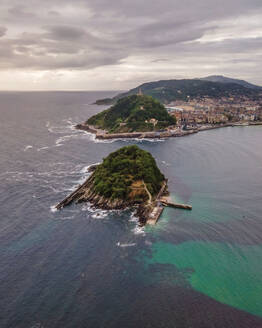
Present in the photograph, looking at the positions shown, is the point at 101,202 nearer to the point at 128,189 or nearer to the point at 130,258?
the point at 128,189

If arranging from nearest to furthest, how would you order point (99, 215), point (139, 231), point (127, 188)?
point (139, 231) < point (99, 215) < point (127, 188)

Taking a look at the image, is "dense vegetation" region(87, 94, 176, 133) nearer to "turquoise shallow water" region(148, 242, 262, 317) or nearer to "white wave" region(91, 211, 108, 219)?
"white wave" region(91, 211, 108, 219)

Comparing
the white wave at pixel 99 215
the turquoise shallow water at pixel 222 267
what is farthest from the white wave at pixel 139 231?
the white wave at pixel 99 215

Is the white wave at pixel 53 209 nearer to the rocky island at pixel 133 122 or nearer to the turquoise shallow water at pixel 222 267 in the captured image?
the turquoise shallow water at pixel 222 267

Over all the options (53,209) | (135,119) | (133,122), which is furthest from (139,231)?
(135,119)

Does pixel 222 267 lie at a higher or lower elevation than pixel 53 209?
lower

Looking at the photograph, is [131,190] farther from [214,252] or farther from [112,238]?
[214,252]

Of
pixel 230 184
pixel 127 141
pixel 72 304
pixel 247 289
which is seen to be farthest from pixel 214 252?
pixel 127 141

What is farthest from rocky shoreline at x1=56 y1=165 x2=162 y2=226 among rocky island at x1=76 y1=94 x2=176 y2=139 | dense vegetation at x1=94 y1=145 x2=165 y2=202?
rocky island at x1=76 y1=94 x2=176 y2=139
